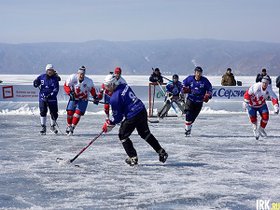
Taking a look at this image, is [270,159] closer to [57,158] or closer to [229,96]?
[57,158]

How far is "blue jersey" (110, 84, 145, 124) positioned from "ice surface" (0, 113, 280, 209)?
0.72m

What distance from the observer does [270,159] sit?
854cm

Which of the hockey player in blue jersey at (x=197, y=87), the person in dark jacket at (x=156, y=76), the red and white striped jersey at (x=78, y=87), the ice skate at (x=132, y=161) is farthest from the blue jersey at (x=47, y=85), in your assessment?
the person in dark jacket at (x=156, y=76)

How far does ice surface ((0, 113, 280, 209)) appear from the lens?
5.77 meters

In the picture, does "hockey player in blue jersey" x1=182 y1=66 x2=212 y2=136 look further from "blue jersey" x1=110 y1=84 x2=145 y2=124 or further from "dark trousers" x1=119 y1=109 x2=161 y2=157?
"blue jersey" x1=110 y1=84 x2=145 y2=124

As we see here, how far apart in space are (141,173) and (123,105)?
89cm

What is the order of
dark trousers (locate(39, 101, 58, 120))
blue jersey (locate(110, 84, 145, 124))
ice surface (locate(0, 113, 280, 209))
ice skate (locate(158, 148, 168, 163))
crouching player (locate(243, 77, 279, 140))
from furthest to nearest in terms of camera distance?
dark trousers (locate(39, 101, 58, 120)) < crouching player (locate(243, 77, 279, 140)) < ice skate (locate(158, 148, 168, 163)) < blue jersey (locate(110, 84, 145, 124)) < ice surface (locate(0, 113, 280, 209))

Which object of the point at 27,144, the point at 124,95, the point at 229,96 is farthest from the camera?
the point at 229,96

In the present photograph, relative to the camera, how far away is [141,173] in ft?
23.8

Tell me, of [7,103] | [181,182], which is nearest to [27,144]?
[181,182]

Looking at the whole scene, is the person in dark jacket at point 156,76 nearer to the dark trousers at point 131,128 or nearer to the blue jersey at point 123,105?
the dark trousers at point 131,128

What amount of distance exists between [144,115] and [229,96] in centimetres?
1038

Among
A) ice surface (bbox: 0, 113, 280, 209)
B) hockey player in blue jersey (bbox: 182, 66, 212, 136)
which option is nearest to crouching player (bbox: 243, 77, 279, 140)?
ice surface (bbox: 0, 113, 280, 209)

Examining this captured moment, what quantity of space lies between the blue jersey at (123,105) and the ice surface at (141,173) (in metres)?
0.72
